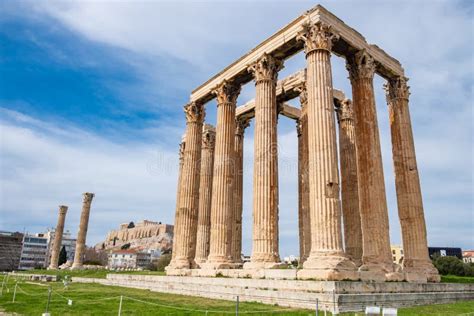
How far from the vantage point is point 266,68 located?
25.7 metres

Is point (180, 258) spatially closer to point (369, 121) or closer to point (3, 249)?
point (369, 121)

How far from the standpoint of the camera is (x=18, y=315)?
12.8 metres

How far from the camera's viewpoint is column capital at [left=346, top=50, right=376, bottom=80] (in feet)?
80.8

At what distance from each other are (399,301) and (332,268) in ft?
10.6

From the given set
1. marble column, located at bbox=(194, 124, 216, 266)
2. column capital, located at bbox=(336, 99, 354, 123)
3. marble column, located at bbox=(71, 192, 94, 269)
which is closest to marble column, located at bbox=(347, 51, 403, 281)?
column capital, located at bbox=(336, 99, 354, 123)

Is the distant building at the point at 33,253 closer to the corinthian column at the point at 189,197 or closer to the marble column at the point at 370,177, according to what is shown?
the corinthian column at the point at 189,197

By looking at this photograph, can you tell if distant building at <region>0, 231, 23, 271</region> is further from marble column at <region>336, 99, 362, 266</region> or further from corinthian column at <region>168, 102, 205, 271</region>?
marble column at <region>336, 99, 362, 266</region>

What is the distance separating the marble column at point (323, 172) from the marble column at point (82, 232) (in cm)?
5742

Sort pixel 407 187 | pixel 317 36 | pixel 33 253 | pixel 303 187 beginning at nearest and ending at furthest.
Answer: pixel 317 36
pixel 407 187
pixel 303 187
pixel 33 253

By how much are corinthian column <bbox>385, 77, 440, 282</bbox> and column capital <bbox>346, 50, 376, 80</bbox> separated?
165 inches

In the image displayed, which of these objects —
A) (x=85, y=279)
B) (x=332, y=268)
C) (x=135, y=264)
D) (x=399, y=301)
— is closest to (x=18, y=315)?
(x=332, y=268)

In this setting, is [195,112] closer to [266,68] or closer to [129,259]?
[266,68]

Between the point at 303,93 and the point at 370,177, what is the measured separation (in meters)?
10.3

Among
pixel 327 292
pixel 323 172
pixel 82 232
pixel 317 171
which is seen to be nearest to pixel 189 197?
pixel 317 171
